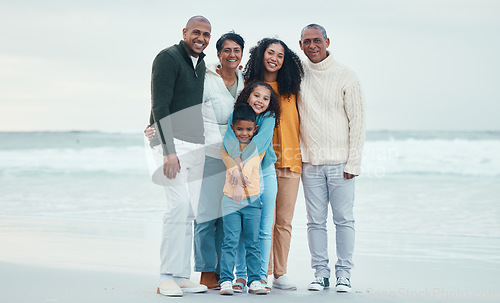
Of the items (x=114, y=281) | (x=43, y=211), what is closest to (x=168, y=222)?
(x=114, y=281)

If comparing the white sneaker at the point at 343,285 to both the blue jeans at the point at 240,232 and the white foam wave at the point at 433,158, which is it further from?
the white foam wave at the point at 433,158

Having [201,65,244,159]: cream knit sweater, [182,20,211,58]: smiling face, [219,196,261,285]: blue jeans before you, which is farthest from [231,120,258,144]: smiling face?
[182,20,211,58]: smiling face

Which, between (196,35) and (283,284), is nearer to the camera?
(196,35)

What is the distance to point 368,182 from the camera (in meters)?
10.6

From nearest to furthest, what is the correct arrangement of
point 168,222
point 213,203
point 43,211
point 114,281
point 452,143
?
point 168,222 < point 213,203 < point 114,281 < point 43,211 < point 452,143

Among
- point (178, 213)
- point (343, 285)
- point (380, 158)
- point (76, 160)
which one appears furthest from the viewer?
point (76, 160)

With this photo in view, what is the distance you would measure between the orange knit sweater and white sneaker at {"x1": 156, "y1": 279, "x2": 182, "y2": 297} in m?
0.93

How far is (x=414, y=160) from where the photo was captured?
14.2m

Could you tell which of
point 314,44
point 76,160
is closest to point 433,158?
point 76,160

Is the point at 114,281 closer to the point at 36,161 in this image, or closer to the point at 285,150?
the point at 285,150

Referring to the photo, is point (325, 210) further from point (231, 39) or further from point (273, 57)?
point (231, 39)

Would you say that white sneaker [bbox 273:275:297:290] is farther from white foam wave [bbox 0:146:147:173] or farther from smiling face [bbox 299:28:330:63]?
→ white foam wave [bbox 0:146:147:173]

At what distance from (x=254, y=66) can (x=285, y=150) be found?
0.55m

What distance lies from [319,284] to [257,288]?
0.47 metres
